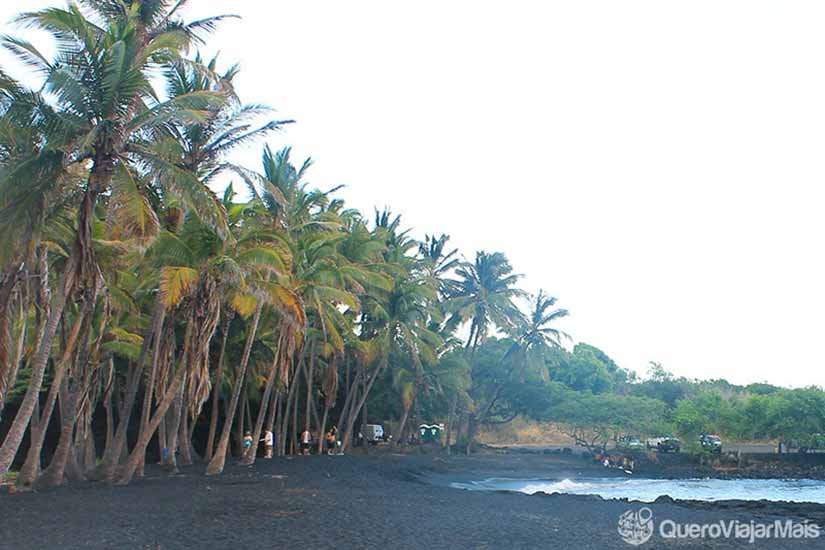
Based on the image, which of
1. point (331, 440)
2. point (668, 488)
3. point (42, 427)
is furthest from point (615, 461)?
point (42, 427)

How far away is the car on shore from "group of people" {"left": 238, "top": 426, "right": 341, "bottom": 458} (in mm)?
25131

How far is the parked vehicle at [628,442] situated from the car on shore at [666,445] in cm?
77

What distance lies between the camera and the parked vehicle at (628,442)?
55.8 metres

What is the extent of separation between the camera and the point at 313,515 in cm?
1480

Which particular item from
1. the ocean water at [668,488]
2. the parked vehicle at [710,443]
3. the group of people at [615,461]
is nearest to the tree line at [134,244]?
the ocean water at [668,488]

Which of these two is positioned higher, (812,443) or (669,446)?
(812,443)

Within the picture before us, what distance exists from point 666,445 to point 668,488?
64.2 feet

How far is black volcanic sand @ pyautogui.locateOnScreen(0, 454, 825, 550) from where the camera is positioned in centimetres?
1203

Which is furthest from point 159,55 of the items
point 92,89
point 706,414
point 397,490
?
point 706,414

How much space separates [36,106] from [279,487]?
10.7 meters

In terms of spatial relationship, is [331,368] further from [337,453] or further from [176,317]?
[176,317]

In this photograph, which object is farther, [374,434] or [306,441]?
[374,434]

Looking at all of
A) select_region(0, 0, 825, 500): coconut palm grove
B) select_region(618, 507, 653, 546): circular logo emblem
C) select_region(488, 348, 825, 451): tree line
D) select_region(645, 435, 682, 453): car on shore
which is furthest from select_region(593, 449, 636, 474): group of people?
select_region(618, 507, 653, 546): circular logo emblem

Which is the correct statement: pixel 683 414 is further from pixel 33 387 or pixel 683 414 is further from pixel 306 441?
pixel 33 387
